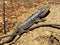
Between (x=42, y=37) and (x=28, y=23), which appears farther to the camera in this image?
(x=28, y=23)

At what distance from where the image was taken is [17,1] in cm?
1291

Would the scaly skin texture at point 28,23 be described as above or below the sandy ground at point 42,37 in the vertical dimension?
below

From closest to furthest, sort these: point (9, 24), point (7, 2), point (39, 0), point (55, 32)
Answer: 1. point (55, 32)
2. point (9, 24)
3. point (7, 2)
4. point (39, 0)

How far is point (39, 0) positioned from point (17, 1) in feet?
4.53

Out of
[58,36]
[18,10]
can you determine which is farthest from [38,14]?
[18,10]

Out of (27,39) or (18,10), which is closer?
(27,39)

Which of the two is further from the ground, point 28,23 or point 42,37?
point 42,37

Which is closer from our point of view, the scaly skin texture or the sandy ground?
the sandy ground

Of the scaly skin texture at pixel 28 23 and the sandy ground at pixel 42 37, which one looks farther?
the scaly skin texture at pixel 28 23

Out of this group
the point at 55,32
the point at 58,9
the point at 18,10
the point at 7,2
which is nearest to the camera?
the point at 55,32

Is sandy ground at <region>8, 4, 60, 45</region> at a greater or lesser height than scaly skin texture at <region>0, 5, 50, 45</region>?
greater

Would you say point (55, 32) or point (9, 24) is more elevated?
point (55, 32)

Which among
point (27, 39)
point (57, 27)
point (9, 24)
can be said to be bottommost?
Answer: point (9, 24)

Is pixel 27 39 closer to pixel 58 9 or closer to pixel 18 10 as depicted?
pixel 58 9
